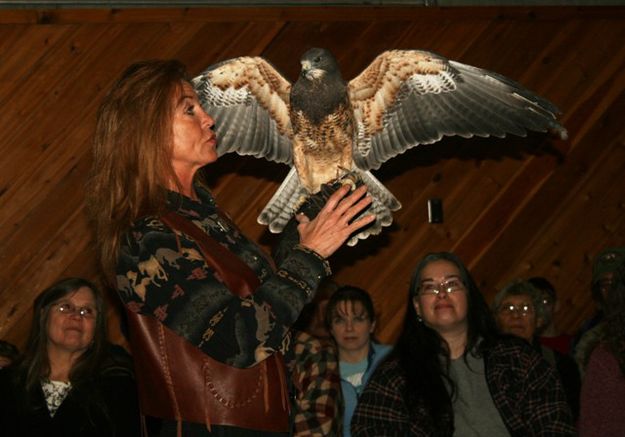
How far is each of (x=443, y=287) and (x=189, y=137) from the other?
1254 millimetres

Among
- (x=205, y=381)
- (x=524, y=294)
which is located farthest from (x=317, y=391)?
(x=205, y=381)

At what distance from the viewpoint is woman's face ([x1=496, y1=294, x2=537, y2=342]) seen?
4086mm

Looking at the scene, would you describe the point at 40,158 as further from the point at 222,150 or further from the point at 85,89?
the point at 222,150

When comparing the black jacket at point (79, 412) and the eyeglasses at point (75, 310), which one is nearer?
the black jacket at point (79, 412)

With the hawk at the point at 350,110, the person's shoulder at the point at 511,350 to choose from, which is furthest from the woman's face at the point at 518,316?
the person's shoulder at the point at 511,350

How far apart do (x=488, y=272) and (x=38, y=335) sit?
290cm

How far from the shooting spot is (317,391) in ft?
10.4

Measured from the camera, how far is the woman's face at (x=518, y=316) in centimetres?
409

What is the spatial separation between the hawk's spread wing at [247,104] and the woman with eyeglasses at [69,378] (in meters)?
0.77

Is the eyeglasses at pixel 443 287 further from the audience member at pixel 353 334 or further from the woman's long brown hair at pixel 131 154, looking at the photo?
the woman's long brown hair at pixel 131 154

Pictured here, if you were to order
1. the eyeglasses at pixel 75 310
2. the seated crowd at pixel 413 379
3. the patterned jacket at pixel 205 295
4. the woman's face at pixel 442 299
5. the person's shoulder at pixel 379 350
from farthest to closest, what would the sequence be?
the person's shoulder at pixel 379 350 → the eyeglasses at pixel 75 310 → the woman's face at pixel 442 299 → the seated crowd at pixel 413 379 → the patterned jacket at pixel 205 295

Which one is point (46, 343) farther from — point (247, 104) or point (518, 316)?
point (518, 316)

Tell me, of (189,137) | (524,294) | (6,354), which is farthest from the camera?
(524,294)

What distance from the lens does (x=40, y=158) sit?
451 centimetres
